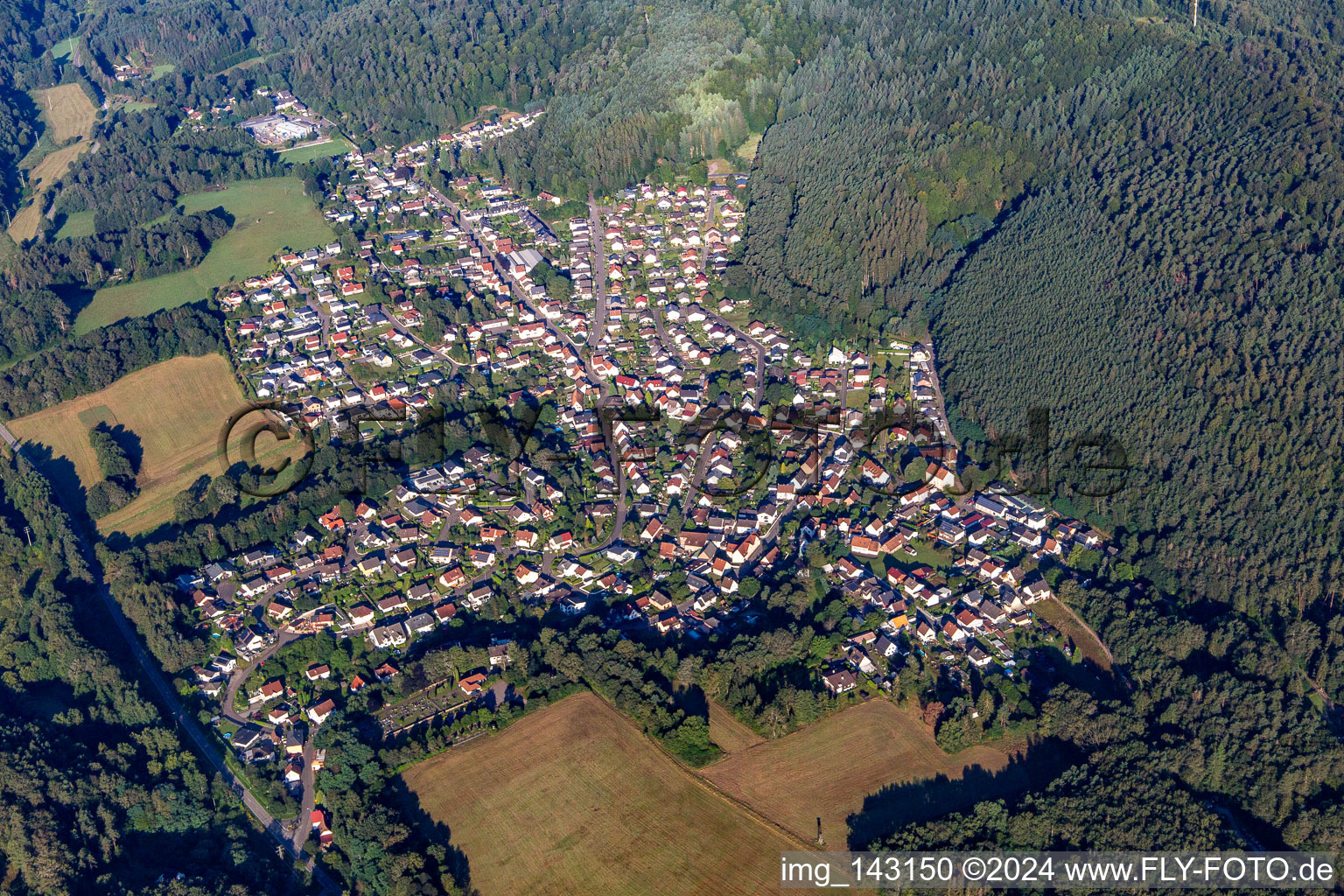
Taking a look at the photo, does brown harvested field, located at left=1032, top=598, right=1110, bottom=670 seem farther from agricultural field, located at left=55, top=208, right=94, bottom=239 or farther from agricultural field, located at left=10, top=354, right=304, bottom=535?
agricultural field, located at left=55, top=208, right=94, bottom=239

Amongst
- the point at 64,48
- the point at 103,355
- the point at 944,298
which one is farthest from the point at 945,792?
the point at 64,48

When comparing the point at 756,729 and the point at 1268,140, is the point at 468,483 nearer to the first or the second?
the point at 756,729


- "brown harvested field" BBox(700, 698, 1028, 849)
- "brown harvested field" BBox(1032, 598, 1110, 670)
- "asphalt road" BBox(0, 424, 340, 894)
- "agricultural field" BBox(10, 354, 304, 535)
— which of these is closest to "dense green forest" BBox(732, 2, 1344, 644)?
"brown harvested field" BBox(1032, 598, 1110, 670)

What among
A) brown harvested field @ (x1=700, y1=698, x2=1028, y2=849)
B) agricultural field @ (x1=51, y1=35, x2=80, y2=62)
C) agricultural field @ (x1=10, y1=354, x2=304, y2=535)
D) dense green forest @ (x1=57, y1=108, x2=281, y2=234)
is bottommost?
brown harvested field @ (x1=700, y1=698, x2=1028, y2=849)

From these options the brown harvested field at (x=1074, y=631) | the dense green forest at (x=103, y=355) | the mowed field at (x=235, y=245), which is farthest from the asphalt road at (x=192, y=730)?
the brown harvested field at (x=1074, y=631)

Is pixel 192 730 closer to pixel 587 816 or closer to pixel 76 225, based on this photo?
pixel 587 816

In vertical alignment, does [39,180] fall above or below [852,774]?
above
